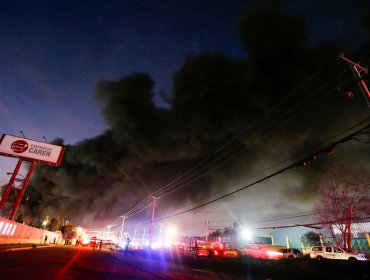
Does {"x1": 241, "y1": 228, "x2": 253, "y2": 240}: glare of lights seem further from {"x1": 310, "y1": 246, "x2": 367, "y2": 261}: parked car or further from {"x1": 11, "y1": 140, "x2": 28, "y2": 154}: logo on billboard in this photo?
{"x1": 11, "y1": 140, "x2": 28, "y2": 154}: logo on billboard

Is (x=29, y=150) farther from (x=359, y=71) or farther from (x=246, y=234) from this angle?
(x=246, y=234)

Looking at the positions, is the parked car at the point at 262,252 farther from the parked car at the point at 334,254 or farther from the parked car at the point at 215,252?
the parked car at the point at 334,254

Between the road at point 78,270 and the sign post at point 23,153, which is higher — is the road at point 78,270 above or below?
below

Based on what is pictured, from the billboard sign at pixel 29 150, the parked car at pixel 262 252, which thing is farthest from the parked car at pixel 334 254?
the billboard sign at pixel 29 150

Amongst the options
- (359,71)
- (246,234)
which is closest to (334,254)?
(359,71)

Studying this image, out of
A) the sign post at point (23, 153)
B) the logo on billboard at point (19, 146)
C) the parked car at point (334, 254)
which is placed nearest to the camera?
the parked car at point (334, 254)

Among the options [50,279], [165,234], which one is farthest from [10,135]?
[165,234]

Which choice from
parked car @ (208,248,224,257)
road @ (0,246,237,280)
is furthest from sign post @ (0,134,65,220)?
parked car @ (208,248,224,257)

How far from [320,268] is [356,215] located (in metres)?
18.5

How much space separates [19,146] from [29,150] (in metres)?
1.38

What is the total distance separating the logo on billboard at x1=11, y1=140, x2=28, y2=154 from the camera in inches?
1427

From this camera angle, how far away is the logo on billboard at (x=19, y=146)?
Answer: 119 feet

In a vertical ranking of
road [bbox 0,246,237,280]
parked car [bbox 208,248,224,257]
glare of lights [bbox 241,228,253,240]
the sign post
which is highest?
the sign post

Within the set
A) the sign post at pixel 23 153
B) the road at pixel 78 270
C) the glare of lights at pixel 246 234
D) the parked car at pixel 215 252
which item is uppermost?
the sign post at pixel 23 153
